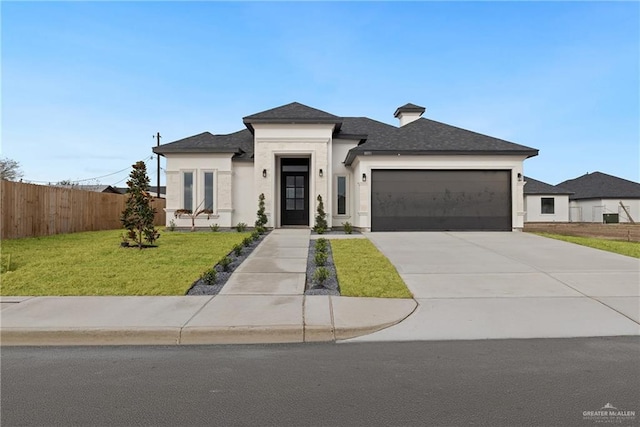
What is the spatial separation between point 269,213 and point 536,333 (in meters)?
14.2

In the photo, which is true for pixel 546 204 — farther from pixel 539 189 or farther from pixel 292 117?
pixel 292 117

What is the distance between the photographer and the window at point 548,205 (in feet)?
107

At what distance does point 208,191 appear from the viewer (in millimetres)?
19078

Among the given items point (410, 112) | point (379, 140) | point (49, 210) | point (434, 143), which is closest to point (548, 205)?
point (410, 112)

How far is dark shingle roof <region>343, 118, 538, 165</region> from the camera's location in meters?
17.4

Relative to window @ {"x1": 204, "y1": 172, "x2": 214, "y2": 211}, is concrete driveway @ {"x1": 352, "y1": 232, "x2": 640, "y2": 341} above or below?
below

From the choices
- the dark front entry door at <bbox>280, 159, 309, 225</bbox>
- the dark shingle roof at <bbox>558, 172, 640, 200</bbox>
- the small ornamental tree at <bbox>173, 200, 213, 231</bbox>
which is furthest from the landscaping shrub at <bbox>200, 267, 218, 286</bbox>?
the dark shingle roof at <bbox>558, 172, 640, 200</bbox>

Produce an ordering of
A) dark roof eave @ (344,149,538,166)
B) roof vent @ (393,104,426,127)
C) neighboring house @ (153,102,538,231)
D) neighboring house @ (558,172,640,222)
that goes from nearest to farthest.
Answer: dark roof eave @ (344,149,538,166)
neighboring house @ (153,102,538,231)
roof vent @ (393,104,426,127)
neighboring house @ (558,172,640,222)

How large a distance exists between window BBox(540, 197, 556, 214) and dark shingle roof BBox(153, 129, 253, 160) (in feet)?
77.6

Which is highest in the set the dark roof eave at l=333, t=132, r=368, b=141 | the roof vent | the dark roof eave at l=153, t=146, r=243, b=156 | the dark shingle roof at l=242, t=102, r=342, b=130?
the roof vent

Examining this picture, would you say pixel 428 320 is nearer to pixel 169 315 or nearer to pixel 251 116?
pixel 169 315

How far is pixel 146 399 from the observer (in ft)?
12.3

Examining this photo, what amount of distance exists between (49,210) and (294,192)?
33.9 ft

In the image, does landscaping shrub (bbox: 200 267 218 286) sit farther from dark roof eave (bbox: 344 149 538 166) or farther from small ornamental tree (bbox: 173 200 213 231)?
small ornamental tree (bbox: 173 200 213 231)
